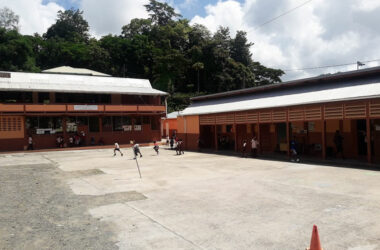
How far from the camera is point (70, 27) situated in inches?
3802

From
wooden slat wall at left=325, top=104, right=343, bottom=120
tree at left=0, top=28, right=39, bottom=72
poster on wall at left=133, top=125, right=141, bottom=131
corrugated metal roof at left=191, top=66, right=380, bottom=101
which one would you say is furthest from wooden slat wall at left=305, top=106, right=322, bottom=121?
tree at left=0, top=28, right=39, bottom=72

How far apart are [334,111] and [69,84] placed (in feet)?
101

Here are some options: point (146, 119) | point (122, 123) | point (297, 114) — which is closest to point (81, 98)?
point (122, 123)

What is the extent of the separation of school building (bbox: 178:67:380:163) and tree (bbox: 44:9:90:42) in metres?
69.8

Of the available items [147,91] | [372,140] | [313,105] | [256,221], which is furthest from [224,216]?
[147,91]

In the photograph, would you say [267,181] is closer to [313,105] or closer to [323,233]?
[323,233]

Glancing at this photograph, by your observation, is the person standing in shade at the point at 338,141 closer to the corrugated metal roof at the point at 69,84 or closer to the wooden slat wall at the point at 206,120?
the wooden slat wall at the point at 206,120

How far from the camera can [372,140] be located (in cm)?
1816

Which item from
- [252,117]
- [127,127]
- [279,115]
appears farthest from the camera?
[127,127]

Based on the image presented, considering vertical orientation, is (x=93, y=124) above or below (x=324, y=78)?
below

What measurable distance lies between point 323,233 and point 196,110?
953 inches

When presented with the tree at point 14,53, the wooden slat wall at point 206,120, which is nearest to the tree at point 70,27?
the tree at point 14,53

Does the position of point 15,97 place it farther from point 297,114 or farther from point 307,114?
point 307,114

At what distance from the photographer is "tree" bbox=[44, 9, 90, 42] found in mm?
90700
